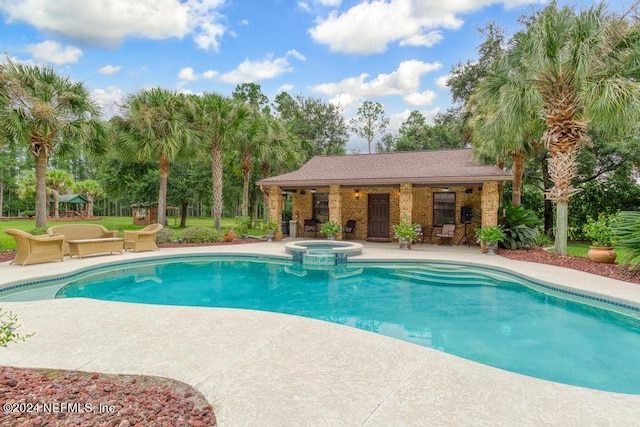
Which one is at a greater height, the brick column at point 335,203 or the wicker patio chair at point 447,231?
the brick column at point 335,203

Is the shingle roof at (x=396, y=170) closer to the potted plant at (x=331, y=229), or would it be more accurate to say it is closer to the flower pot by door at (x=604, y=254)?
the potted plant at (x=331, y=229)

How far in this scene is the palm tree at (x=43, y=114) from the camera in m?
11.1

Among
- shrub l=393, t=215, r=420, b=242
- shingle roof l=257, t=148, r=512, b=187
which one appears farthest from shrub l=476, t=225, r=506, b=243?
shrub l=393, t=215, r=420, b=242

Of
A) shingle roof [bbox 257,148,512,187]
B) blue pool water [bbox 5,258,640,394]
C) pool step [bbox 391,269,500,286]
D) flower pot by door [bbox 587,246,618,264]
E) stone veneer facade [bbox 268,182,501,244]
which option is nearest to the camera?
blue pool water [bbox 5,258,640,394]

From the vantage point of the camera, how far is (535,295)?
7.27m

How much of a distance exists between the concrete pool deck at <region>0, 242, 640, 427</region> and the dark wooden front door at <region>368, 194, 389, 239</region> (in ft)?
38.7

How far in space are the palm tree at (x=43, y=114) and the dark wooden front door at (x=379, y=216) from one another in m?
11.9

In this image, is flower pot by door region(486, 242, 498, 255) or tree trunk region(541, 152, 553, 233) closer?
flower pot by door region(486, 242, 498, 255)

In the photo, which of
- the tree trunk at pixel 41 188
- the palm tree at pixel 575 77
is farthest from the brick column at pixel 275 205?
the palm tree at pixel 575 77

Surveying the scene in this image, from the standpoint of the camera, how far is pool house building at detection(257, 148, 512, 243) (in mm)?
12688

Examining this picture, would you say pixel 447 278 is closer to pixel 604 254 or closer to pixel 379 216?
pixel 604 254

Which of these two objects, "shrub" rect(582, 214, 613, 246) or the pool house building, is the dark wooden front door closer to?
the pool house building

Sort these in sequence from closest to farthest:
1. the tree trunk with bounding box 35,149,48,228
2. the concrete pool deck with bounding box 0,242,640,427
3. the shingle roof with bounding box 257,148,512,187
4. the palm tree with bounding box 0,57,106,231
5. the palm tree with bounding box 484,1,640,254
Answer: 1. the concrete pool deck with bounding box 0,242,640,427
2. the palm tree with bounding box 484,1,640,254
3. the palm tree with bounding box 0,57,106,231
4. the shingle roof with bounding box 257,148,512,187
5. the tree trunk with bounding box 35,149,48,228

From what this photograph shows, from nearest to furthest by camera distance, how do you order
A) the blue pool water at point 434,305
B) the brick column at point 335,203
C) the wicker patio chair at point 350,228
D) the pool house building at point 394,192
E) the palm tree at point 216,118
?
1. the blue pool water at point 434,305
2. the pool house building at point 394,192
3. the brick column at point 335,203
4. the palm tree at point 216,118
5. the wicker patio chair at point 350,228
